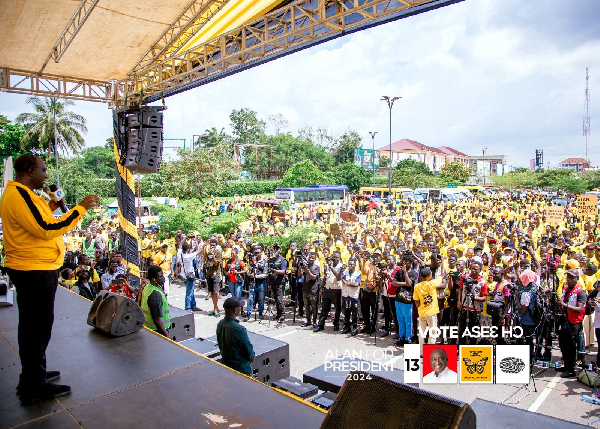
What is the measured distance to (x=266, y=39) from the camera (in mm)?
6387

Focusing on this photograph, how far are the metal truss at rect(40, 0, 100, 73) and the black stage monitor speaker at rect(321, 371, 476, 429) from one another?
22.0 feet

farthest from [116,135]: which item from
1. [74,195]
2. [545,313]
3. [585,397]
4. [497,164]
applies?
[497,164]

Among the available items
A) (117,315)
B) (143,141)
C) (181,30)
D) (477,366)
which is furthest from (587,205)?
(117,315)

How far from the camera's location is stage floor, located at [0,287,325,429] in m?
2.38

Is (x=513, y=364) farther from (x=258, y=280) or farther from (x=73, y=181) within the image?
(x=73, y=181)

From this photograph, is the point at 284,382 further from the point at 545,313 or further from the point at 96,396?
the point at 545,313

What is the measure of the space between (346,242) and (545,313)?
6.28m

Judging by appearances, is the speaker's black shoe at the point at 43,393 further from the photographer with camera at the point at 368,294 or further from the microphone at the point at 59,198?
the photographer with camera at the point at 368,294

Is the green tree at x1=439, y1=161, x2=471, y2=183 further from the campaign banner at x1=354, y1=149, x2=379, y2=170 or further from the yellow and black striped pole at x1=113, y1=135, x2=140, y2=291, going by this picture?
the yellow and black striped pole at x1=113, y1=135, x2=140, y2=291

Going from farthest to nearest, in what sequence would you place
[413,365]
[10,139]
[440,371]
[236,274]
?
[10,139] < [236,274] < [440,371] < [413,365]

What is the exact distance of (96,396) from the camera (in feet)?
8.77

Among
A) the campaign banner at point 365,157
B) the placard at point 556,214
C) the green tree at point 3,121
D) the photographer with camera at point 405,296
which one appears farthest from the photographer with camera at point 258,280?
the campaign banner at point 365,157

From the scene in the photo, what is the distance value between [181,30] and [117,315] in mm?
5787

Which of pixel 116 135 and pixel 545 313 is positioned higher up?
pixel 116 135
